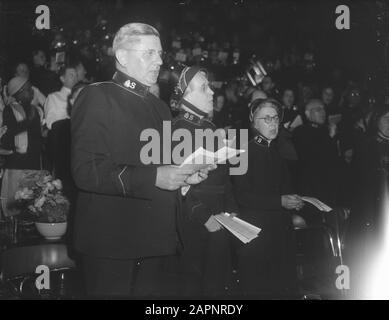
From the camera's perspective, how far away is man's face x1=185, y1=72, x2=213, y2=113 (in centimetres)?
332

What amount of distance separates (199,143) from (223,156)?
125 cm

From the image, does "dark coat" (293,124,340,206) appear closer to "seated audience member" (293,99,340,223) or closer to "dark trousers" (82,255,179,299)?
"seated audience member" (293,99,340,223)

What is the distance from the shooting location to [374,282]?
353 centimetres

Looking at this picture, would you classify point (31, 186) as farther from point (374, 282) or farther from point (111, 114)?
point (374, 282)

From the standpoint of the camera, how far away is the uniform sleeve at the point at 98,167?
2004mm

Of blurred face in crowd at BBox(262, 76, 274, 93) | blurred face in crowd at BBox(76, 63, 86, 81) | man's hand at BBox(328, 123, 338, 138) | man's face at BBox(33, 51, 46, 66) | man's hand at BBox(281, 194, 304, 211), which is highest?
man's face at BBox(33, 51, 46, 66)

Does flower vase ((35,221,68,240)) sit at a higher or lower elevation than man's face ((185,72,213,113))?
lower

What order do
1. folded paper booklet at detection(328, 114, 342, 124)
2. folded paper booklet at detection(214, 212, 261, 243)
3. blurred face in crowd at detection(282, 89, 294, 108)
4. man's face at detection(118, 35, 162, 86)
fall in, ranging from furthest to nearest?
blurred face in crowd at detection(282, 89, 294, 108) < folded paper booklet at detection(328, 114, 342, 124) < folded paper booklet at detection(214, 212, 261, 243) < man's face at detection(118, 35, 162, 86)

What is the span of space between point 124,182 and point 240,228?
794 mm

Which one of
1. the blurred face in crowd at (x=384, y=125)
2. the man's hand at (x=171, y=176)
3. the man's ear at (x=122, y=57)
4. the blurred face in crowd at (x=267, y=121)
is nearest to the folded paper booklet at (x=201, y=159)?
the man's hand at (x=171, y=176)

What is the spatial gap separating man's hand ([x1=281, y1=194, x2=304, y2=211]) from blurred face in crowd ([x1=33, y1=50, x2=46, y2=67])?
3.66 meters

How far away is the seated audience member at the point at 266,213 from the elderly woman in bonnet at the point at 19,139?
213 cm

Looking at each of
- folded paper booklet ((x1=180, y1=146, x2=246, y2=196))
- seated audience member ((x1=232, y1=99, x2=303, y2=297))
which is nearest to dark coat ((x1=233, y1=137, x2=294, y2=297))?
seated audience member ((x1=232, y1=99, x2=303, y2=297))

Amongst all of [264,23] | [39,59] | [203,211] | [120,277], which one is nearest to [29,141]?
[39,59]
